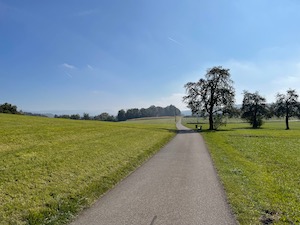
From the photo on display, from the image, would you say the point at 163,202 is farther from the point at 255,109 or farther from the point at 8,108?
the point at 255,109

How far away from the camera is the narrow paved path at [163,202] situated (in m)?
6.65

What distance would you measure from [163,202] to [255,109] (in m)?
82.1

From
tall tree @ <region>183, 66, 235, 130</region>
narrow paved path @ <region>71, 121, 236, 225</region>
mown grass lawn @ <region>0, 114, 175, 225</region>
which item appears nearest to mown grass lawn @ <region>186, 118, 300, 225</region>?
narrow paved path @ <region>71, 121, 236, 225</region>

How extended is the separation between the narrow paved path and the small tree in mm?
75824

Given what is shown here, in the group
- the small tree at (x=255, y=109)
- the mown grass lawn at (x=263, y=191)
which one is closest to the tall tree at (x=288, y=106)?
the small tree at (x=255, y=109)

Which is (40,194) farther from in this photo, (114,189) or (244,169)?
(244,169)

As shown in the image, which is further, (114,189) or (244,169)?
(244,169)

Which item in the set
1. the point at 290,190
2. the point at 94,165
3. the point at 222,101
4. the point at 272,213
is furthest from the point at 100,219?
the point at 222,101

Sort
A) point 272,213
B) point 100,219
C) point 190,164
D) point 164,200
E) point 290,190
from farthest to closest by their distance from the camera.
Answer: point 190,164 < point 290,190 < point 164,200 < point 272,213 < point 100,219

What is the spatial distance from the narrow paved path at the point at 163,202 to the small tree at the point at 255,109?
75.8 meters

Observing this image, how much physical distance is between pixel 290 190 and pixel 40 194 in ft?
31.8

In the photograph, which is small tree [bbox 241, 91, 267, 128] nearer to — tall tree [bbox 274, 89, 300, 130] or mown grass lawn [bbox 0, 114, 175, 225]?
tall tree [bbox 274, 89, 300, 130]

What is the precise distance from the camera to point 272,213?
7.28 metres

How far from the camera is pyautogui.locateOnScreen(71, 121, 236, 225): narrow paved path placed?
6.65 metres
